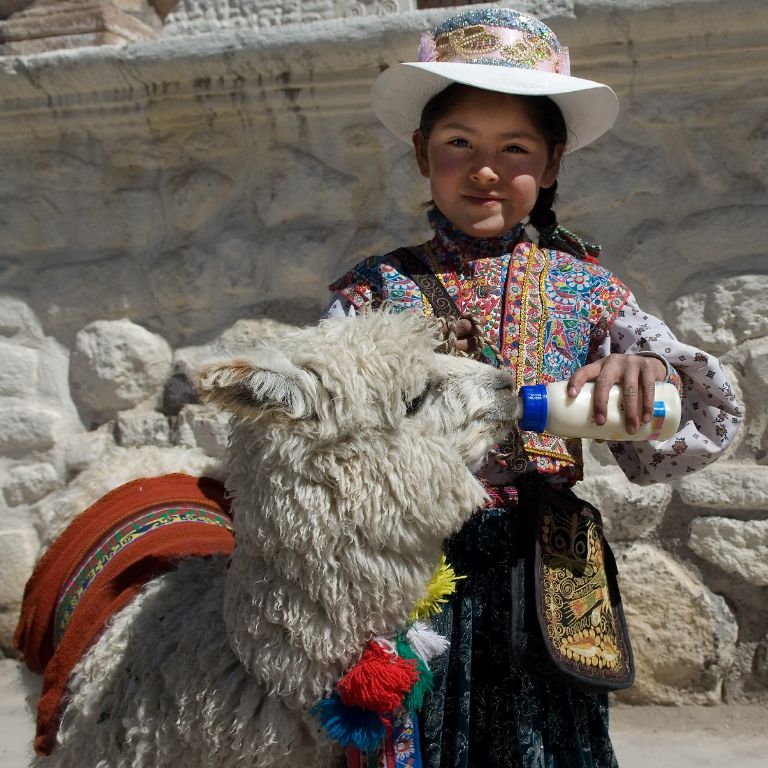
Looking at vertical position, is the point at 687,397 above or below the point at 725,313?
below

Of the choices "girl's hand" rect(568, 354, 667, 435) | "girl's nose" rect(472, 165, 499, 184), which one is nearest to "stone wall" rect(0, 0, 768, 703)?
"girl's nose" rect(472, 165, 499, 184)

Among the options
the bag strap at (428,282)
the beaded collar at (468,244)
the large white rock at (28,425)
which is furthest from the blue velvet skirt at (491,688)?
the large white rock at (28,425)

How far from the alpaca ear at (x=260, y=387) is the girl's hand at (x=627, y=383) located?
372mm

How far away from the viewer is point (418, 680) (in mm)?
1236

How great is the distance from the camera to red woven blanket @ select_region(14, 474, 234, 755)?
156 centimetres

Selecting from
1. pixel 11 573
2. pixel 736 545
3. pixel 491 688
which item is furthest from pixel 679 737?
pixel 11 573

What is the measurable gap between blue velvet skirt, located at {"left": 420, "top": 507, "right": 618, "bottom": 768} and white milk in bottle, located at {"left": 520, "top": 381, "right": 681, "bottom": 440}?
0.17 meters

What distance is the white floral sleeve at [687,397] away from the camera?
1389 millimetres

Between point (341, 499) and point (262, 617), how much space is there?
211mm

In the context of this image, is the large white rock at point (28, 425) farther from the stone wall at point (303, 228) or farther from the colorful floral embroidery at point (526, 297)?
the colorful floral embroidery at point (526, 297)

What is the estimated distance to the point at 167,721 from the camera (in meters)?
1.32

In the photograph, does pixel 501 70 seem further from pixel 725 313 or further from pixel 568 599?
pixel 725 313

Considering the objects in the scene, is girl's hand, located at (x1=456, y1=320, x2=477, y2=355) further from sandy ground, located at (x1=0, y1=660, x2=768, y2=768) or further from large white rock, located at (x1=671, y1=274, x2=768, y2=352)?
sandy ground, located at (x1=0, y1=660, x2=768, y2=768)

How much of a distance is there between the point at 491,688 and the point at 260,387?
1.97 ft
